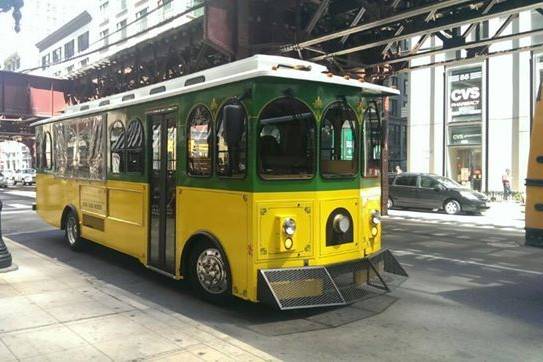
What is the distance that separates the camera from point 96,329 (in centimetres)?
569

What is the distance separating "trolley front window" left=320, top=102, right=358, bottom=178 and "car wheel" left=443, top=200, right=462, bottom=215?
48.4 feet

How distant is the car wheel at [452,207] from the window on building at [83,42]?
4822 centimetres

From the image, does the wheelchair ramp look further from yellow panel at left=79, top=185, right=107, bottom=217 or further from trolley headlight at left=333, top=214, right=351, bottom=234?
yellow panel at left=79, top=185, right=107, bottom=217

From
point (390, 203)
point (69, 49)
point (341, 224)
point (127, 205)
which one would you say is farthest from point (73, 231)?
point (69, 49)

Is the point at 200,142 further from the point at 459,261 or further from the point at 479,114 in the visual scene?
the point at 479,114

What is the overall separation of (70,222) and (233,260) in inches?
243

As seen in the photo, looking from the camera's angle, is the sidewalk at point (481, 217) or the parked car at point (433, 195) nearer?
the sidewalk at point (481, 217)

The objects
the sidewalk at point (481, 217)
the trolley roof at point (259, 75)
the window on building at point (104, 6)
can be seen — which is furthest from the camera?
the window on building at point (104, 6)

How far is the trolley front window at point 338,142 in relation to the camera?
6.53 metres

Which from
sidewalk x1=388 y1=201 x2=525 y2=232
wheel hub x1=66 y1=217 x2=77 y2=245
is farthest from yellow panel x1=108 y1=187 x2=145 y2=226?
sidewalk x1=388 y1=201 x2=525 y2=232

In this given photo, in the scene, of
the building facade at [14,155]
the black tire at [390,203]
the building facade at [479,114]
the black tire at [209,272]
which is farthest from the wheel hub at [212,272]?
the building facade at [14,155]

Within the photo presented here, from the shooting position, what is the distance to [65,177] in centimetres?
1127

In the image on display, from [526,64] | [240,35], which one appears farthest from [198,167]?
[526,64]

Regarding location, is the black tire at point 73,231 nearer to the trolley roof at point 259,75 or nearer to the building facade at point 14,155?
the trolley roof at point 259,75
